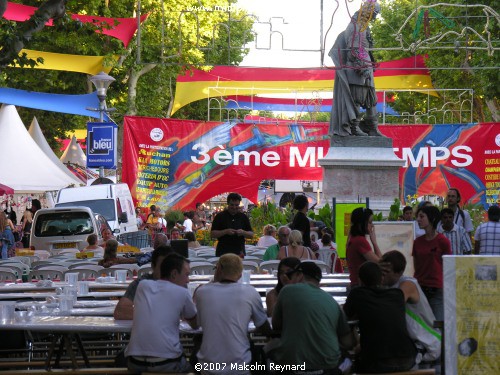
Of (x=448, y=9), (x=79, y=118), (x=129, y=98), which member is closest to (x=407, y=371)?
(x=448, y=9)

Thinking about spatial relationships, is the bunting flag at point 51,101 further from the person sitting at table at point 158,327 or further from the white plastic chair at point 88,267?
the person sitting at table at point 158,327

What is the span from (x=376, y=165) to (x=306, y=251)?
8812 mm

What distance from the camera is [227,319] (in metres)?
8.55

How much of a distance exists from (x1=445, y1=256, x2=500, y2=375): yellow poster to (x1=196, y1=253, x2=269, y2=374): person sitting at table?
137 centimetres

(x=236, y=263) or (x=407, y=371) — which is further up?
(x=236, y=263)

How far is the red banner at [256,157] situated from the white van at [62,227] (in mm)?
8768

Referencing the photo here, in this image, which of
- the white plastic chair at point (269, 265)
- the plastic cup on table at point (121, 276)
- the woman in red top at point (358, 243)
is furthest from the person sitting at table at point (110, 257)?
the woman in red top at point (358, 243)

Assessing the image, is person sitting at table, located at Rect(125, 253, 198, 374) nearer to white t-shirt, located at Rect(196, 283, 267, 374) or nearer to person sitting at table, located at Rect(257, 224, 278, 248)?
white t-shirt, located at Rect(196, 283, 267, 374)

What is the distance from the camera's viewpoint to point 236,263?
876cm

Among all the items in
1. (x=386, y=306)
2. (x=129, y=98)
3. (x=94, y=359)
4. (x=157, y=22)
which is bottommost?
(x=94, y=359)

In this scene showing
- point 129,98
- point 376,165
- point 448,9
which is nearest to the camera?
point 376,165

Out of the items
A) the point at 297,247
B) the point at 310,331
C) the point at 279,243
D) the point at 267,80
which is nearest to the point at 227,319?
the point at 310,331

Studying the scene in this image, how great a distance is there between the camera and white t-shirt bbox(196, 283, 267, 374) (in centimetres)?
849

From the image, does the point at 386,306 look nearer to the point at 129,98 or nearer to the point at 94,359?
the point at 94,359
